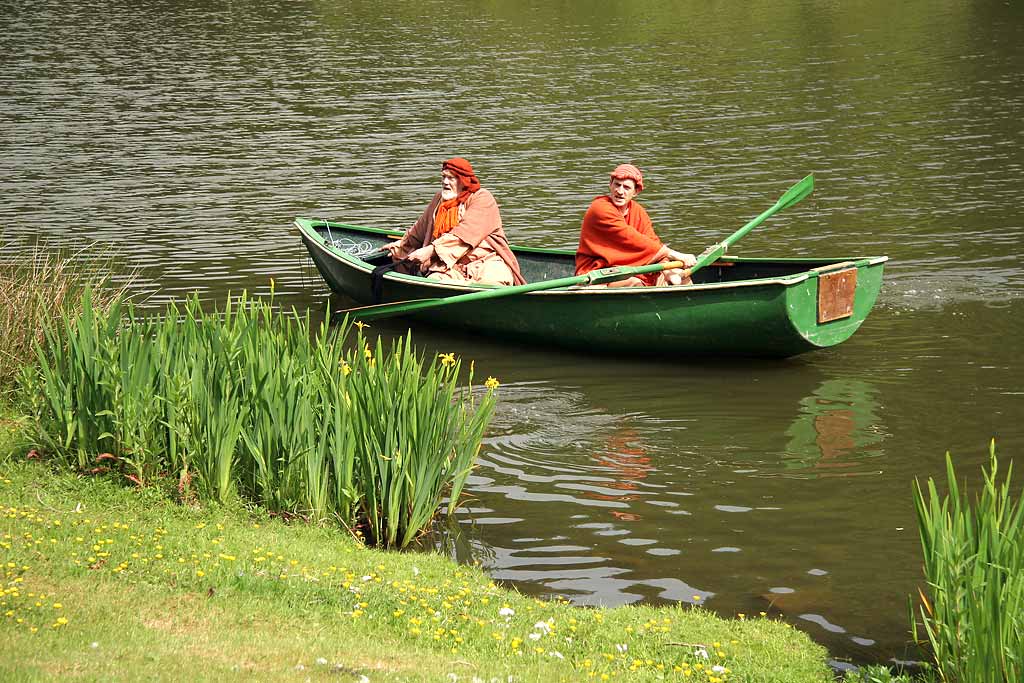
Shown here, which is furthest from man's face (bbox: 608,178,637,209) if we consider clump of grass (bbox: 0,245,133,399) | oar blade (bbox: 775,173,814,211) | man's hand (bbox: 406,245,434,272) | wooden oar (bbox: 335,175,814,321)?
clump of grass (bbox: 0,245,133,399)

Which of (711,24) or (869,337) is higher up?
(711,24)

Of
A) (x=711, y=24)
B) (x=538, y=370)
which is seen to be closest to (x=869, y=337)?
(x=538, y=370)

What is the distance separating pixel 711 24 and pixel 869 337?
78.8 ft

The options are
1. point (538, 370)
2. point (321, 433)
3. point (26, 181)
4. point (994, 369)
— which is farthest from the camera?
point (26, 181)

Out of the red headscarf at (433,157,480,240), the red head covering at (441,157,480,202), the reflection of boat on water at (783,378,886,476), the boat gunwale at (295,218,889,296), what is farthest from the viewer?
→ the red headscarf at (433,157,480,240)

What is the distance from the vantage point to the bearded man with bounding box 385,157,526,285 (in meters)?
11.6

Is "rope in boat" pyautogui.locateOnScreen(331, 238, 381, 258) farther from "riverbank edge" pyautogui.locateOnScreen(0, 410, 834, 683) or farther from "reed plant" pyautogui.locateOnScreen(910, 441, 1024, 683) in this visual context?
"reed plant" pyautogui.locateOnScreen(910, 441, 1024, 683)

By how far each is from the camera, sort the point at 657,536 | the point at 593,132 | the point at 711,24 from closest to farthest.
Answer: the point at 657,536
the point at 593,132
the point at 711,24

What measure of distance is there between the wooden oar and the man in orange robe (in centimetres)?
14

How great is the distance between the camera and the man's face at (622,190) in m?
10.8

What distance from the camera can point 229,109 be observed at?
2484 cm

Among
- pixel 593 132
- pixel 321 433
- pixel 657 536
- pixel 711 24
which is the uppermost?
pixel 711 24

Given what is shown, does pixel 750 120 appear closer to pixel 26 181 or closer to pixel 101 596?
pixel 26 181

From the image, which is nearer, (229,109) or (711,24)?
(229,109)
